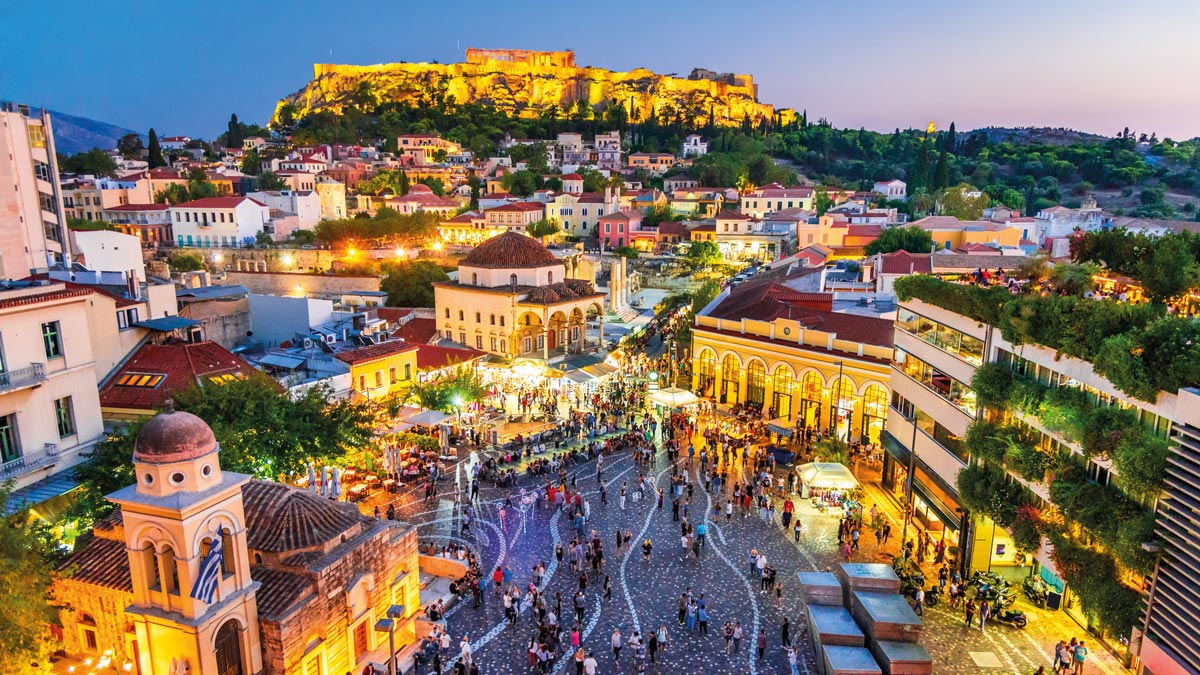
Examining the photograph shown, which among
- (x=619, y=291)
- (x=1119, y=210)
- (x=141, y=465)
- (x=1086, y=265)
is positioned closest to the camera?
(x=141, y=465)

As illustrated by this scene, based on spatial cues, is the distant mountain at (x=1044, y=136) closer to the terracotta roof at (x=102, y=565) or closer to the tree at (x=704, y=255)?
the tree at (x=704, y=255)

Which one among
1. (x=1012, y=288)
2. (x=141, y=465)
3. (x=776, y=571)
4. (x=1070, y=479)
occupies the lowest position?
(x=776, y=571)

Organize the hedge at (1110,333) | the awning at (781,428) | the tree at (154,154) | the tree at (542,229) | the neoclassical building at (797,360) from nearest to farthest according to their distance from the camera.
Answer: the hedge at (1110,333)
the awning at (781,428)
the neoclassical building at (797,360)
the tree at (542,229)
the tree at (154,154)

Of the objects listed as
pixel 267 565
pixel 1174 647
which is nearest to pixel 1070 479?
pixel 1174 647

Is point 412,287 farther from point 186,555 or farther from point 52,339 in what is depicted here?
point 186,555

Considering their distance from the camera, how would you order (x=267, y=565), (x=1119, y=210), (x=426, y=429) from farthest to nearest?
1. (x=1119, y=210)
2. (x=426, y=429)
3. (x=267, y=565)

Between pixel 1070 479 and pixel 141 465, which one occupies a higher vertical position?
pixel 141 465

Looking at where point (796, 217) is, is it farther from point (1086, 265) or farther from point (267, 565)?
point (267, 565)

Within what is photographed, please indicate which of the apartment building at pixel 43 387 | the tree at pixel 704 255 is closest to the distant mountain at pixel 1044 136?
the tree at pixel 704 255
